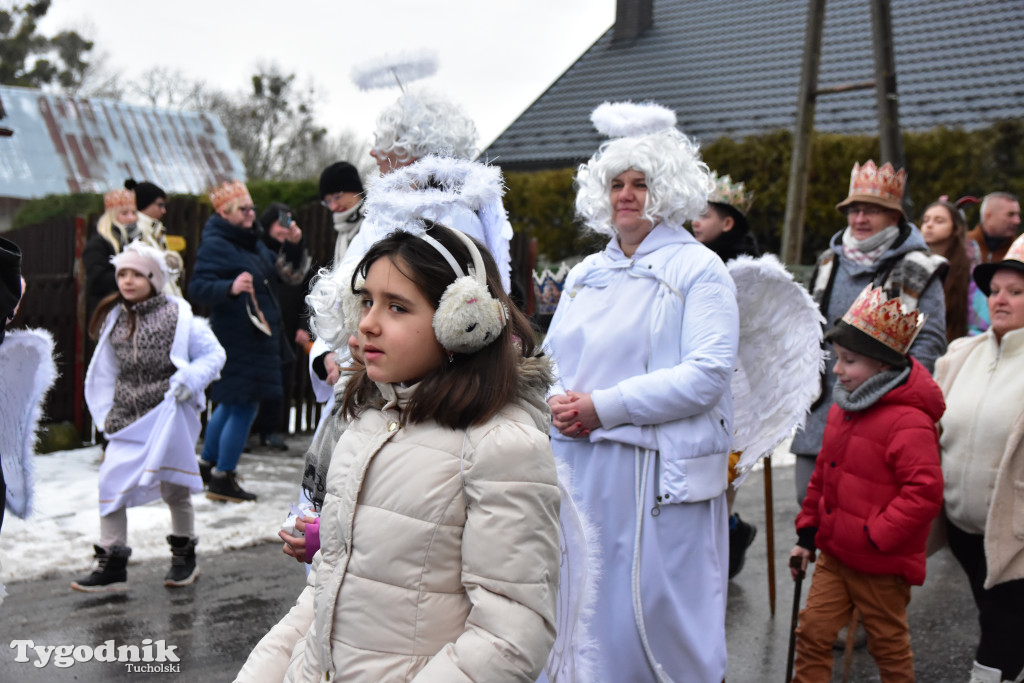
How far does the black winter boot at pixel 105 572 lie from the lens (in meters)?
4.86

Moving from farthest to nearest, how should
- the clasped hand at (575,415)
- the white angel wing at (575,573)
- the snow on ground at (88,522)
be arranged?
1. the snow on ground at (88,522)
2. the clasped hand at (575,415)
3. the white angel wing at (575,573)

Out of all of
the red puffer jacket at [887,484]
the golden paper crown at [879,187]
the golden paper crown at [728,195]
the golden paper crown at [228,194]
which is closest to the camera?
the red puffer jacket at [887,484]

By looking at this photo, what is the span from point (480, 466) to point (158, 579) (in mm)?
3868

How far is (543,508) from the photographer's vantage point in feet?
6.26

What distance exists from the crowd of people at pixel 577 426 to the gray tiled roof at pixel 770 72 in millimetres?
10198

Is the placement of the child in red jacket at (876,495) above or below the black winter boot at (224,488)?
above

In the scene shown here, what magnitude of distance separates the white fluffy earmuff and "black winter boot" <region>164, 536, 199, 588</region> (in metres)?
3.60

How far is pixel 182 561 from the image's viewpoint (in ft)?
16.6

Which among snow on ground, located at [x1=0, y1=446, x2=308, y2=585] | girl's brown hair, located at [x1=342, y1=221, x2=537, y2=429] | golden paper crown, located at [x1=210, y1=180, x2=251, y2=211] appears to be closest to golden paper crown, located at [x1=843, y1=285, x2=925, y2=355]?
girl's brown hair, located at [x1=342, y1=221, x2=537, y2=429]

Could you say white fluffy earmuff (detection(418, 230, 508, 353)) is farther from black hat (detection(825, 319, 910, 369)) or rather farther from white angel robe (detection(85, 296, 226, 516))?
white angel robe (detection(85, 296, 226, 516))

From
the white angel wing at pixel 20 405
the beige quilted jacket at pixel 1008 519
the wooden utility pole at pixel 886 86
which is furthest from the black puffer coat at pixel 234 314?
the wooden utility pole at pixel 886 86

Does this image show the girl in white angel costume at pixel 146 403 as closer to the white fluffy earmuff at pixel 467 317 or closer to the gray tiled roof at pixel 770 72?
the white fluffy earmuff at pixel 467 317

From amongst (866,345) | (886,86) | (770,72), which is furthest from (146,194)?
(770,72)

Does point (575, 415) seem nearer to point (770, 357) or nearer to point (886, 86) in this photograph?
point (770, 357)
